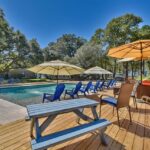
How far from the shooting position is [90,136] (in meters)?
3.31

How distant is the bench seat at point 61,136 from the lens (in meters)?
2.10

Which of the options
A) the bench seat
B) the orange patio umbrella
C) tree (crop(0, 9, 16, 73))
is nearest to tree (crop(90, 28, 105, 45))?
tree (crop(0, 9, 16, 73))

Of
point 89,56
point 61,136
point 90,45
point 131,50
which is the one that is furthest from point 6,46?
point 61,136

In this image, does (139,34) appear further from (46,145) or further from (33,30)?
(46,145)

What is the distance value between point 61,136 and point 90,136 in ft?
3.69

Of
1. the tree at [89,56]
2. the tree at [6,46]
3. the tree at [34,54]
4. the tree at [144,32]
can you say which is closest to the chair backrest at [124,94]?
the tree at [6,46]

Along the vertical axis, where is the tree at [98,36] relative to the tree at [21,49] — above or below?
above

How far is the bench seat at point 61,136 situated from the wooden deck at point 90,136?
0.41 metres

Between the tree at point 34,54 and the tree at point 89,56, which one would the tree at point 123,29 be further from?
the tree at point 34,54

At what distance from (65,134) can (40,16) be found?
22.5 meters

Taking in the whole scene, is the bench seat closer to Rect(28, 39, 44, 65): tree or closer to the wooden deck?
the wooden deck

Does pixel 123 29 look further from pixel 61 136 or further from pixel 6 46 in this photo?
pixel 61 136

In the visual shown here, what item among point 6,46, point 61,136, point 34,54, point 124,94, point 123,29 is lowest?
point 61,136

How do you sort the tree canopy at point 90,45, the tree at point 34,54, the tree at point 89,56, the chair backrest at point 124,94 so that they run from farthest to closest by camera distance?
the tree at point 34,54 → the tree at point 89,56 → the tree canopy at point 90,45 → the chair backrest at point 124,94
